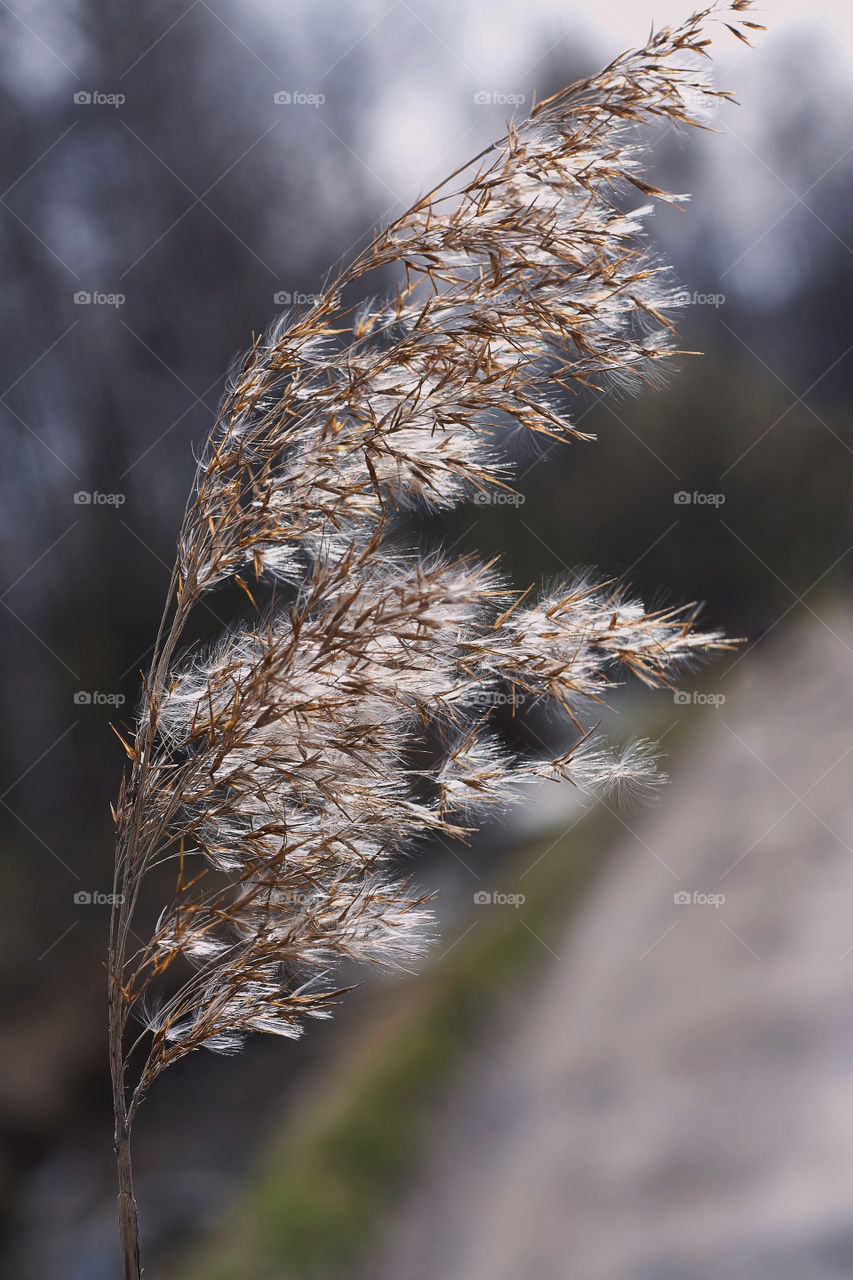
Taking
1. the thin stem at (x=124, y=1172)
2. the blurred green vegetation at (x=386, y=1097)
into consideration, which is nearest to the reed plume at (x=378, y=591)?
the thin stem at (x=124, y=1172)

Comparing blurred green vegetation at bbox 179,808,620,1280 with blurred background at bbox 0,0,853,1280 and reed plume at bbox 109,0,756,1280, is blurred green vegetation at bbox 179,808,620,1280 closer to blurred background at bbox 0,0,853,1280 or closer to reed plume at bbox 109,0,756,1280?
blurred background at bbox 0,0,853,1280

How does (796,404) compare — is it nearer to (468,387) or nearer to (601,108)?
(601,108)

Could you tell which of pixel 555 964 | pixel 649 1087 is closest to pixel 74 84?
pixel 555 964

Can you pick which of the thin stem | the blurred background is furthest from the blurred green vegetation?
the thin stem

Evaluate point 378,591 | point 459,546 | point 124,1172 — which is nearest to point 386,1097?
point 124,1172

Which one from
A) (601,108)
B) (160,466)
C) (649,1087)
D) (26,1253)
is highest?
(601,108)
